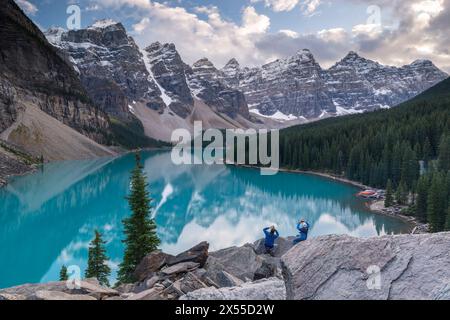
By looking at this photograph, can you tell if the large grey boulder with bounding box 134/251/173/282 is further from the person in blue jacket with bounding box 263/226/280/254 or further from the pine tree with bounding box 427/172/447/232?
the pine tree with bounding box 427/172/447/232

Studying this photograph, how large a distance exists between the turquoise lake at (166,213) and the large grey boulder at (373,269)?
88.8ft

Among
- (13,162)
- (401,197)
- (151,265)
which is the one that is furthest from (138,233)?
(13,162)

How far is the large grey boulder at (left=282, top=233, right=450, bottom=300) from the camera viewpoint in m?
7.71

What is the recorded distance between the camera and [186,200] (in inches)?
2936

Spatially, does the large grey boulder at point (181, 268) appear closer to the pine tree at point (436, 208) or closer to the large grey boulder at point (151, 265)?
the large grey boulder at point (151, 265)

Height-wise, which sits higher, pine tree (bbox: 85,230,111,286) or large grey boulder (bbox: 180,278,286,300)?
large grey boulder (bbox: 180,278,286,300)

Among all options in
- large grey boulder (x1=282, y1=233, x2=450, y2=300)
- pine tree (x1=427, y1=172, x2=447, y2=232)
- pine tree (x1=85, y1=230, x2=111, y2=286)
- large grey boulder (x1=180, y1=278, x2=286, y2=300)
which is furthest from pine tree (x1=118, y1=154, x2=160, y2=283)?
pine tree (x1=427, y1=172, x2=447, y2=232)

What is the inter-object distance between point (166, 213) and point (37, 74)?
136505mm

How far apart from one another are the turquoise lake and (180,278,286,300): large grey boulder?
25882mm

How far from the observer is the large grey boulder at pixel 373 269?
25.3ft

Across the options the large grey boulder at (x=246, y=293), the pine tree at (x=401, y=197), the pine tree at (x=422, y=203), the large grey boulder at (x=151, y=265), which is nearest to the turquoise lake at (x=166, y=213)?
the pine tree at (x=422, y=203)

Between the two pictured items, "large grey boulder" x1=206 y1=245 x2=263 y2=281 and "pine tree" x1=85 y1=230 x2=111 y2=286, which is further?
"pine tree" x1=85 y1=230 x2=111 y2=286
